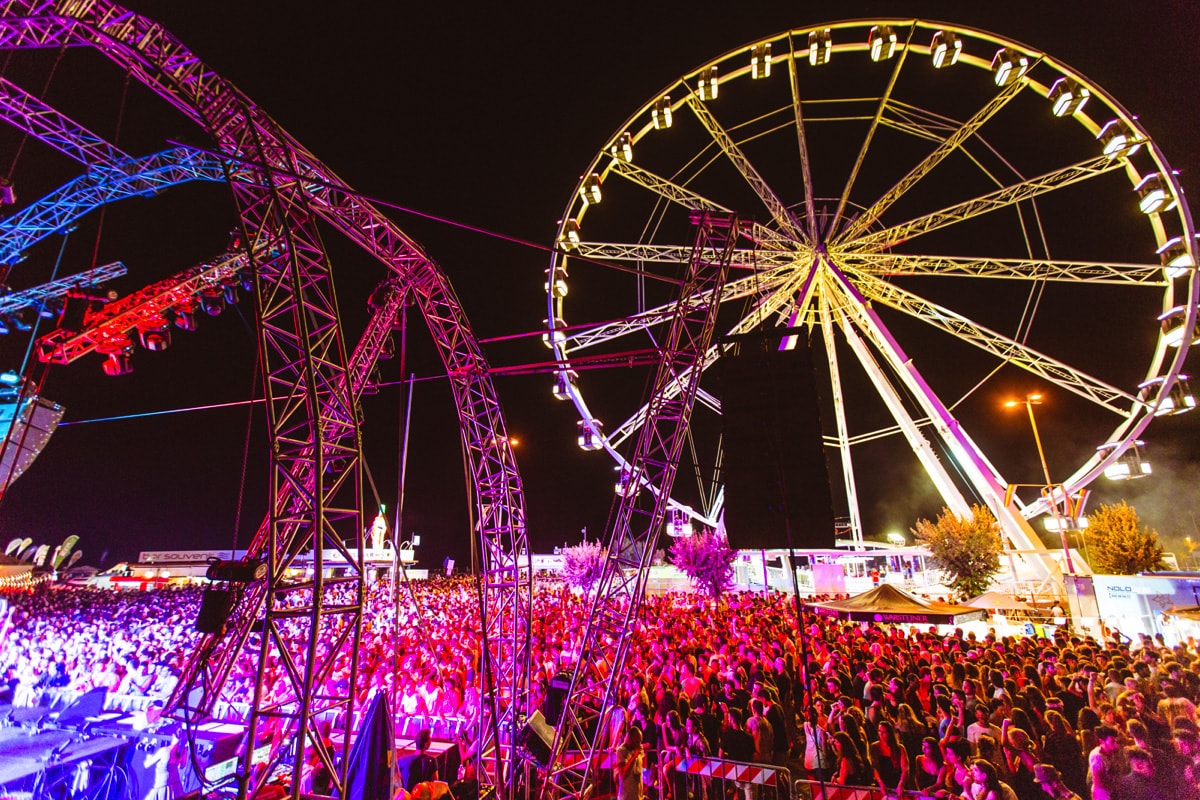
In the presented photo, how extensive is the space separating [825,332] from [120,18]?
19066 millimetres

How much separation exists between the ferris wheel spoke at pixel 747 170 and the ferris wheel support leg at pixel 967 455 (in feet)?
5.78

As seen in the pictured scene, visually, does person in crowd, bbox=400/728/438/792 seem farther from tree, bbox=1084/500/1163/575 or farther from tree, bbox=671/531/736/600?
tree, bbox=1084/500/1163/575

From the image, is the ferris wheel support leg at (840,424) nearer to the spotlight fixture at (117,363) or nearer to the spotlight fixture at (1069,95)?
the spotlight fixture at (1069,95)

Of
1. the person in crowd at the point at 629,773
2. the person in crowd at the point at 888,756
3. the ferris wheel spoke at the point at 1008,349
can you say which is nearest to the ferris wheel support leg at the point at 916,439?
the ferris wheel spoke at the point at 1008,349

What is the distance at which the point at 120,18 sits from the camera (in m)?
4.91

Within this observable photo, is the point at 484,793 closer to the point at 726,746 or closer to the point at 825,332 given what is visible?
the point at 726,746

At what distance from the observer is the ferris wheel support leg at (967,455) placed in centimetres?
1477

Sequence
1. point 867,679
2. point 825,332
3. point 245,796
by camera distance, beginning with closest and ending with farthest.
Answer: point 245,796 < point 867,679 < point 825,332

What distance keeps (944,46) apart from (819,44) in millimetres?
2899

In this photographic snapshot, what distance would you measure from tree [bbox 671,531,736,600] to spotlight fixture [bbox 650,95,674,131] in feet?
68.2

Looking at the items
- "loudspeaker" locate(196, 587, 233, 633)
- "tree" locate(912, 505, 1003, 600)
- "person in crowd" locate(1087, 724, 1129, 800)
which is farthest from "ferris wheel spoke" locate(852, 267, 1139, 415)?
"loudspeaker" locate(196, 587, 233, 633)

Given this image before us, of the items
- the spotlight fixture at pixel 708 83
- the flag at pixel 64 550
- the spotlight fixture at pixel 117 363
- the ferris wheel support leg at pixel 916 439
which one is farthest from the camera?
the flag at pixel 64 550

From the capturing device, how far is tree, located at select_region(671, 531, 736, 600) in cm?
2966

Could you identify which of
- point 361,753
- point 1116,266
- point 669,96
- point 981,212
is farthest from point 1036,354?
point 361,753
